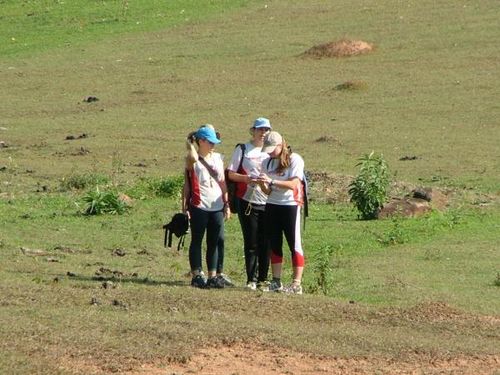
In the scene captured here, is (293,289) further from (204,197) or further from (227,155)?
(227,155)

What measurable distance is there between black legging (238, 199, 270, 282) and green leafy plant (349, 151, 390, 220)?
18.6ft

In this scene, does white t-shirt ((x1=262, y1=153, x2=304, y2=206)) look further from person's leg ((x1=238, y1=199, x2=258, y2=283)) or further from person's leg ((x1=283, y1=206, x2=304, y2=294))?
person's leg ((x1=238, y1=199, x2=258, y2=283))

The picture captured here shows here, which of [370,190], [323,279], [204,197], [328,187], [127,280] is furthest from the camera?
[328,187]

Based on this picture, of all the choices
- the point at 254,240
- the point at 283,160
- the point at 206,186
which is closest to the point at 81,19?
the point at 254,240

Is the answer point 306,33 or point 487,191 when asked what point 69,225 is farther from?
point 306,33

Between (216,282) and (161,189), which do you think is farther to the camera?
(161,189)

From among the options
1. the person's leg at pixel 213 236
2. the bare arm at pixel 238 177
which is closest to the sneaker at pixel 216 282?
the person's leg at pixel 213 236

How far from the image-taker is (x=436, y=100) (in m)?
29.7

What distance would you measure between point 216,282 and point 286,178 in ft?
3.70

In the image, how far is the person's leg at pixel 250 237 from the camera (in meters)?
12.4

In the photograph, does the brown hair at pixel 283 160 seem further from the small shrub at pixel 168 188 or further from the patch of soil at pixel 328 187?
the patch of soil at pixel 328 187

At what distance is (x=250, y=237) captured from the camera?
40.9 feet

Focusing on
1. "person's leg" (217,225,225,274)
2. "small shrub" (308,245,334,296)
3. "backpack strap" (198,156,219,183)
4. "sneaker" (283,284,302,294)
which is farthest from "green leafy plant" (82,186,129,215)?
"sneaker" (283,284,302,294)

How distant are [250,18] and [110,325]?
104 feet
